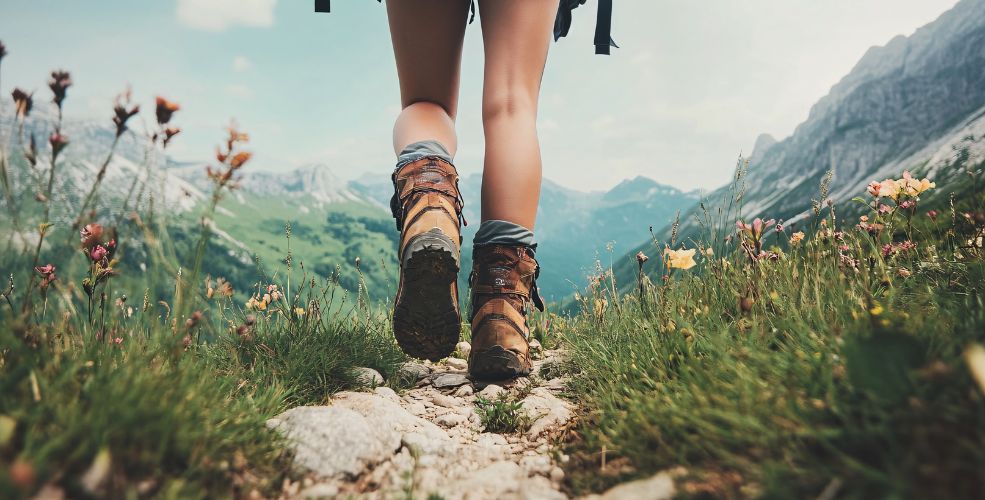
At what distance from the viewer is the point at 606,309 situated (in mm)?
3947

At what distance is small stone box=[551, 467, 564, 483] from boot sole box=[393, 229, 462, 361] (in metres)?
1.07

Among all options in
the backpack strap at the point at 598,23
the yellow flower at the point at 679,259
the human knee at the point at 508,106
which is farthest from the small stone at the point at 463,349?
the backpack strap at the point at 598,23

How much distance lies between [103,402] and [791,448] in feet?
5.41

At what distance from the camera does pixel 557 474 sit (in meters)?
1.76

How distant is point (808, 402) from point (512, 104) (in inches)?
78.7

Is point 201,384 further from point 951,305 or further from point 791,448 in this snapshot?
point 951,305

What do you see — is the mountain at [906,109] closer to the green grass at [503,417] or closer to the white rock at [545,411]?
the white rock at [545,411]

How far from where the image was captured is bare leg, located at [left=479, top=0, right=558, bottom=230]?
2.70m

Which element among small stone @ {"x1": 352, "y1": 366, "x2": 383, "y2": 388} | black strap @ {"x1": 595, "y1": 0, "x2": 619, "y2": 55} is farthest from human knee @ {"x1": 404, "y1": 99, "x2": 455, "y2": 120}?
small stone @ {"x1": 352, "y1": 366, "x2": 383, "y2": 388}

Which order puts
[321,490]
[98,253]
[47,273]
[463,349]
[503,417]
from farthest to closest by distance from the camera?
[463,349] < [503,417] < [47,273] < [98,253] < [321,490]

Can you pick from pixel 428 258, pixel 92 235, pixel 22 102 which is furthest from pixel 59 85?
pixel 428 258

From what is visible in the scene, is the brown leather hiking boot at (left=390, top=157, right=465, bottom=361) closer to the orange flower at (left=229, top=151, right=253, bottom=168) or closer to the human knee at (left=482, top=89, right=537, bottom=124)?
the human knee at (left=482, top=89, right=537, bottom=124)

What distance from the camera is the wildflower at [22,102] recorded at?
1.60 metres

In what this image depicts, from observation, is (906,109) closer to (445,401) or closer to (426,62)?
(426,62)
